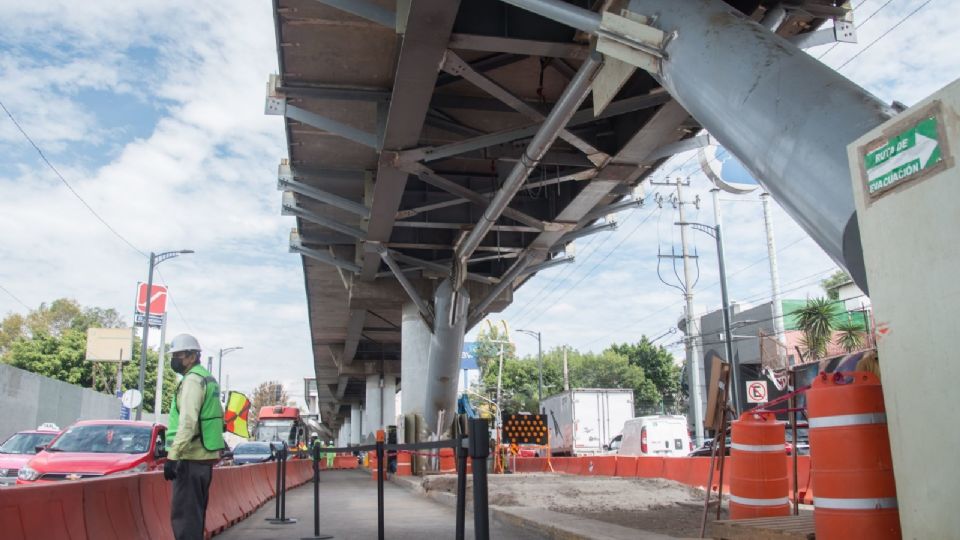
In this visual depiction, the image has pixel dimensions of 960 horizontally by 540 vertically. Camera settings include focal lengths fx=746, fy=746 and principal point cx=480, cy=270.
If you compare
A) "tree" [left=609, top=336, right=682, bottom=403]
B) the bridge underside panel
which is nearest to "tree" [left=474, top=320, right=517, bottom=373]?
"tree" [left=609, top=336, right=682, bottom=403]

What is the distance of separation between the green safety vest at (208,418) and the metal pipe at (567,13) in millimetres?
4530

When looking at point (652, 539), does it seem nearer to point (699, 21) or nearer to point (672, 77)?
point (672, 77)

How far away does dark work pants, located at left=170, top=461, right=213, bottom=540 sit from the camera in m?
6.02

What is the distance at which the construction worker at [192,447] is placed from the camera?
6.06 m

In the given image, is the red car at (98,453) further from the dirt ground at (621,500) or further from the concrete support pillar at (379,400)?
the concrete support pillar at (379,400)

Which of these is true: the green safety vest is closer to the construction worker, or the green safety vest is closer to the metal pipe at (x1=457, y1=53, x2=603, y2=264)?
the construction worker

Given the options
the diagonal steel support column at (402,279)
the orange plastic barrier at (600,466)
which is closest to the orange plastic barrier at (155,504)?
the diagonal steel support column at (402,279)

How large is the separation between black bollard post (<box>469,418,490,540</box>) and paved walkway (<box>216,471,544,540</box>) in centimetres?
480

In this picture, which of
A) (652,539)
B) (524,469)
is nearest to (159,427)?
(652,539)

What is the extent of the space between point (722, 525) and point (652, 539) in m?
1.93

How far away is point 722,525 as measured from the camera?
4996 millimetres

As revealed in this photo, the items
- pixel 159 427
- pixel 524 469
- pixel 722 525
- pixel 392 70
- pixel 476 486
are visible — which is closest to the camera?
pixel 476 486

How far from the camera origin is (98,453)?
452 inches

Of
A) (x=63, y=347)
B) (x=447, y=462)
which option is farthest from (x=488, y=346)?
(x=447, y=462)
